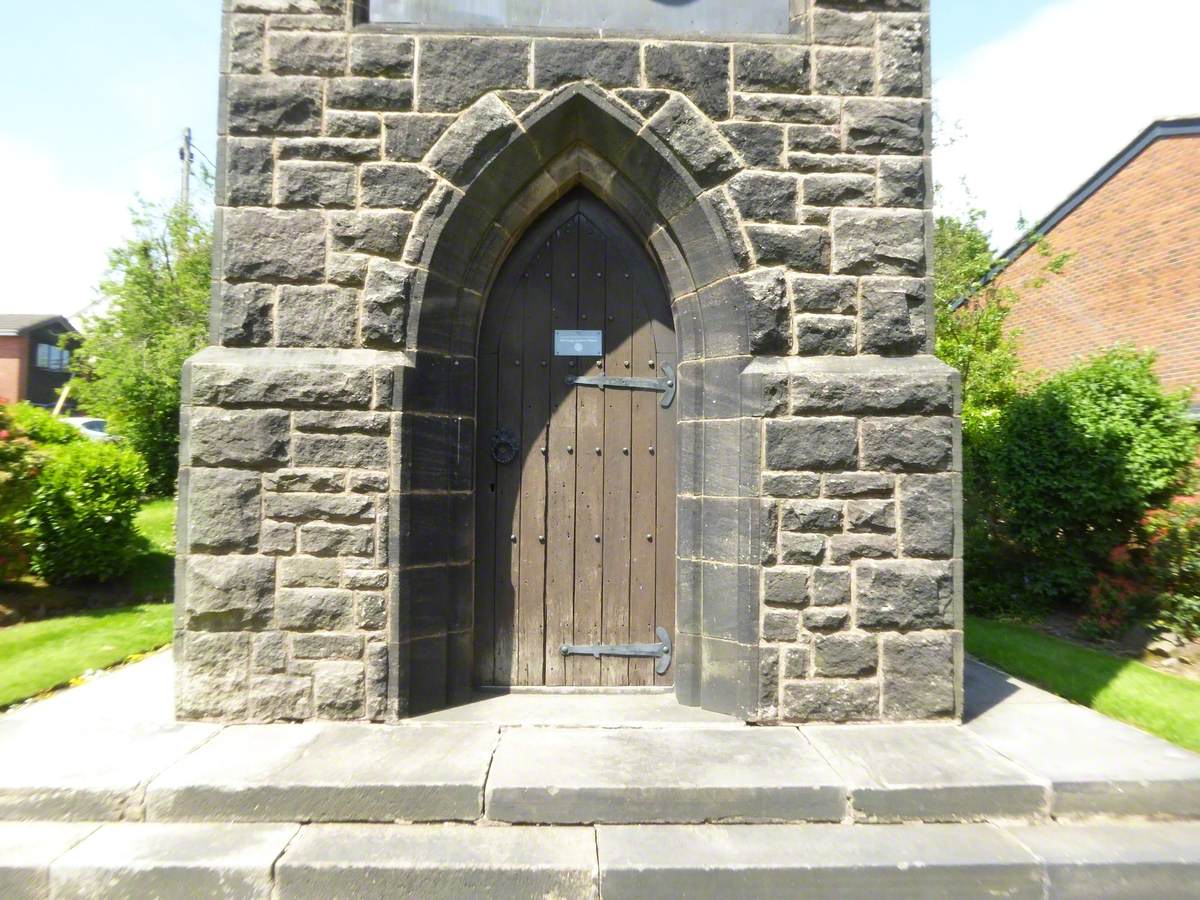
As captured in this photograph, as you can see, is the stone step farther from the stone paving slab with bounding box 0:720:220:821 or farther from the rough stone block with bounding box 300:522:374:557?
the rough stone block with bounding box 300:522:374:557

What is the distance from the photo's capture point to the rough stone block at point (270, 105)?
3.69 metres

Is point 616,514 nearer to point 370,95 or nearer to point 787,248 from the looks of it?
point 787,248

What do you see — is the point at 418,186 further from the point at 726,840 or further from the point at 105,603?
the point at 105,603

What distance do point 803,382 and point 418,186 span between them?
7.43 ft

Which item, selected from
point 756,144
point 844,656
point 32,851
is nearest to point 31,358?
point 32,851

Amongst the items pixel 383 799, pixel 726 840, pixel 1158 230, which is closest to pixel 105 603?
pixel 383 799

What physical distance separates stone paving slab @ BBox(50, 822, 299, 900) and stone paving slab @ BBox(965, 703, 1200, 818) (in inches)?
126

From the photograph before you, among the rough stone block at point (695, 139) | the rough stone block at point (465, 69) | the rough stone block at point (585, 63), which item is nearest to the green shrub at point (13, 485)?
the rough stone block at point (465, 69)

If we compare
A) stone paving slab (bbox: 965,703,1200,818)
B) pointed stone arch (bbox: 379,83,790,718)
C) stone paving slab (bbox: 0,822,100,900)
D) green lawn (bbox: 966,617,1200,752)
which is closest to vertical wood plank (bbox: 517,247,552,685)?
pointed stone arch (bbox: 379,83,790,718)

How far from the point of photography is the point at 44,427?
812 centimetres

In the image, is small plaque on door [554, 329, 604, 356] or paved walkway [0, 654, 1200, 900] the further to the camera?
small plaque on door [554, 329, 604, 356]

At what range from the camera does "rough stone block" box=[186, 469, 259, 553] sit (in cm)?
357

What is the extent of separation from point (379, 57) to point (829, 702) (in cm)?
410

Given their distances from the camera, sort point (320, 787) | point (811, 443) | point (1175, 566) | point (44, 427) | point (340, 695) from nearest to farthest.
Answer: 1. point (320, 787)
2. point (340, 695)
3. point (811, 443)
4. point (1175, 566)
5. point (44, 427)
